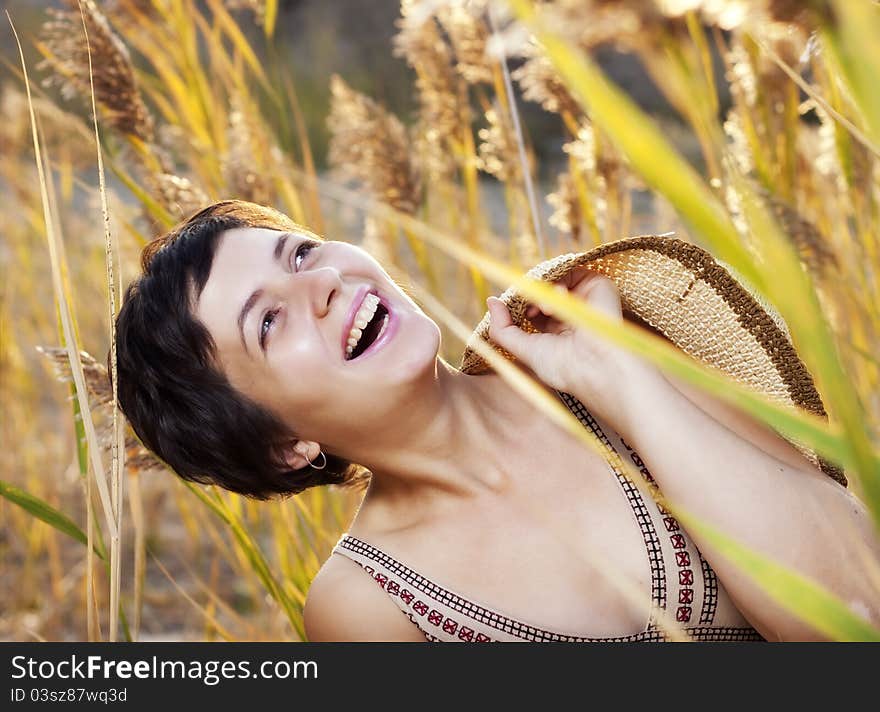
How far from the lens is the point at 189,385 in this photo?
1222mm

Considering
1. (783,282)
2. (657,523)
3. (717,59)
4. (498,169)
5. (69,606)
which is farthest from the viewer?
(717,59)

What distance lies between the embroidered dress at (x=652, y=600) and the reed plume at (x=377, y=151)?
619mm

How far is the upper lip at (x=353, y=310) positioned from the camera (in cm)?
111

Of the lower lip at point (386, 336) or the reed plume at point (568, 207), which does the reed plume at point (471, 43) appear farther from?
the lower lip at point (386, 336)

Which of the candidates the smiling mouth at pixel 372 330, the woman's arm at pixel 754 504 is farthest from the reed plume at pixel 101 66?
the woman's arm at pixel 754 504

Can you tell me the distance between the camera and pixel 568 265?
1169 mm

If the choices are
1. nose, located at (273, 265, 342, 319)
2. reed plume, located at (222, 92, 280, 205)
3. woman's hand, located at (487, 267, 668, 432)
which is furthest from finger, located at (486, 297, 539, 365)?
reed plume, located at (222, 92, 280, 205)

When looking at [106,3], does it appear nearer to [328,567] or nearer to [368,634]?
[328,567]

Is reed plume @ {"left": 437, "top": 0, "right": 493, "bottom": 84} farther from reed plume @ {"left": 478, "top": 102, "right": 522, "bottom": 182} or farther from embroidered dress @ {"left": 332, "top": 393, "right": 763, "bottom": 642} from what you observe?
embroidered dress @ {"left": 332, "top": 393, "right": 763, "bottom": 642}

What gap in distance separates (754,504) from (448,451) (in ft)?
1.29

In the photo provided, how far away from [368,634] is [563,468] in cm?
32

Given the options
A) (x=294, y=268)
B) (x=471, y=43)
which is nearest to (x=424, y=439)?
(x=294, y=268)
